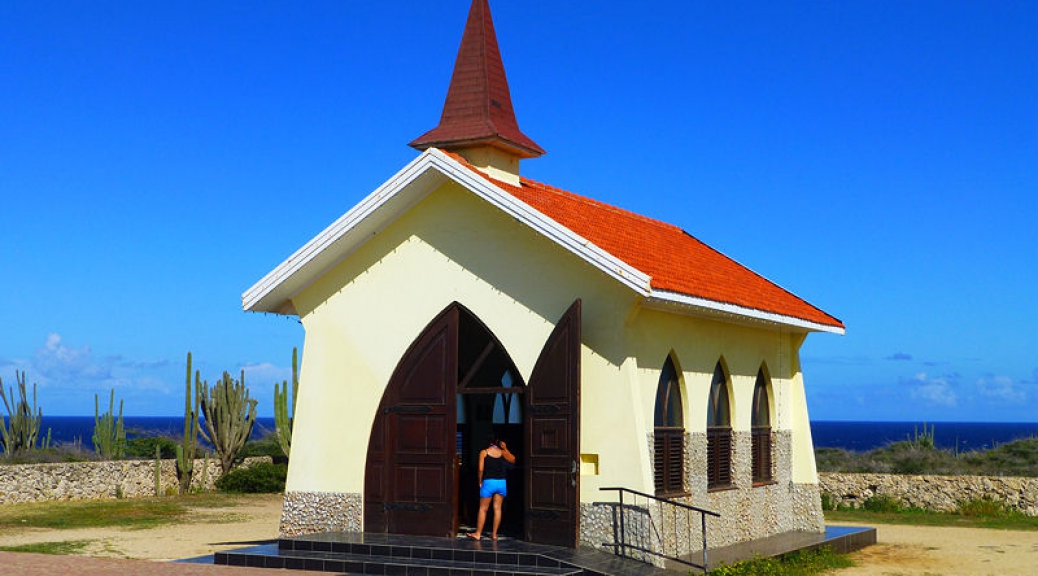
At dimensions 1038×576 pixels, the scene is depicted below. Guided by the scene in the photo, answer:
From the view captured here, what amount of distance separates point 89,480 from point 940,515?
63.4ft

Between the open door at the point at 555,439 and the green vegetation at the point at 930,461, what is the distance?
60.4ft

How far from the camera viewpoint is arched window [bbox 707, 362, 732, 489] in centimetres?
1786

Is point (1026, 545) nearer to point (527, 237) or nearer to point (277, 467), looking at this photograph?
point (527, 237)

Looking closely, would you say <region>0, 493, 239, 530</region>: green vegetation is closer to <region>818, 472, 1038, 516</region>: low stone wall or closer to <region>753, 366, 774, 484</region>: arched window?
<region>753, 366, 774, 484</region>: arched window

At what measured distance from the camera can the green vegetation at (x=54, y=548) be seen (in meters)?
18.6

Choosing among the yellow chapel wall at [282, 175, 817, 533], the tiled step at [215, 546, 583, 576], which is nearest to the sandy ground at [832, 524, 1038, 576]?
the yellow chapel wall at [282, 175, 817, 533]

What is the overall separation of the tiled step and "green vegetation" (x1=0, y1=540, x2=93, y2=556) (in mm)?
4063

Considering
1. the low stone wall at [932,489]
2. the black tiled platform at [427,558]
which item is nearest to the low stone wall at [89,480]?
the black tiled platform at [427,558]

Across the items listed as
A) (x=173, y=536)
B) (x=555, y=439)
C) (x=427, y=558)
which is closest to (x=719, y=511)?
(x=555, y=439)

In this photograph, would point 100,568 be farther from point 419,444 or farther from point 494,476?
point 494,476

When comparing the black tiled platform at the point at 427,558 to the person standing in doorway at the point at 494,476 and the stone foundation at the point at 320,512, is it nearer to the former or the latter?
the person standing in doorway at the point at 494,476

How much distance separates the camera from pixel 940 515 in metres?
27.3

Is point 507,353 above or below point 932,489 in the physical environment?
above

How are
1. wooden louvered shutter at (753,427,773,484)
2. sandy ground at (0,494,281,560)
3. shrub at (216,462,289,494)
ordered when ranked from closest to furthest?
sandy ground at (0,494,281,560), wooden louvered shutter at (753,427,773,484), shrub at (216,462,289,494)
